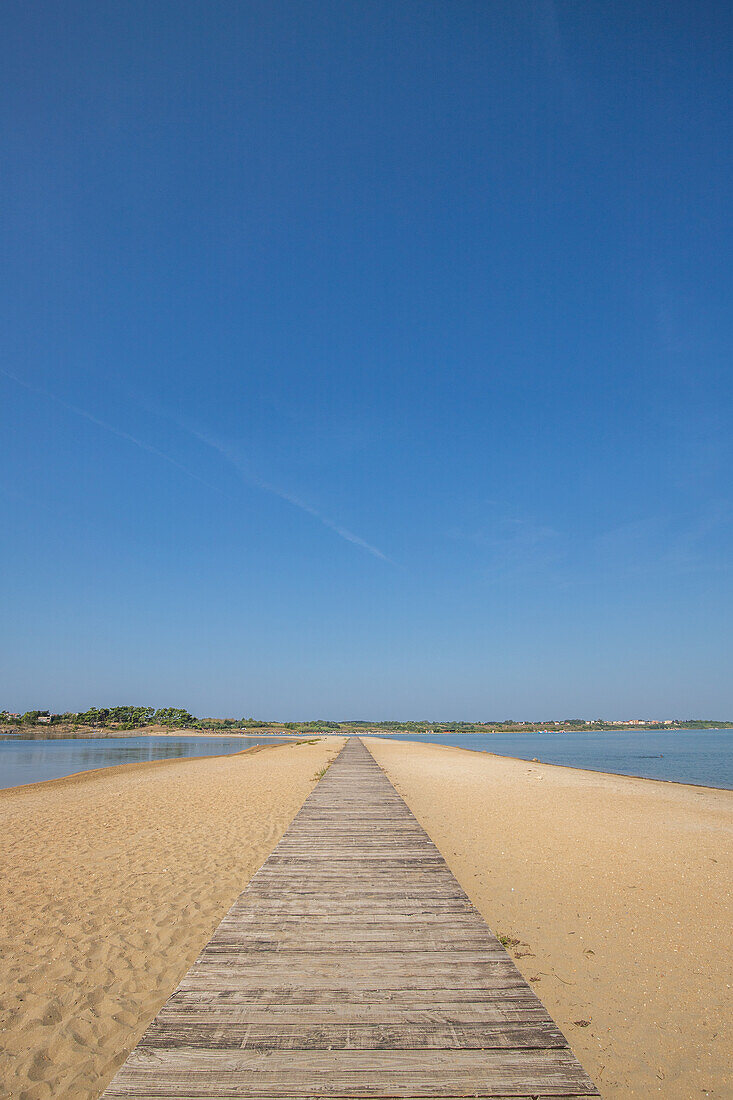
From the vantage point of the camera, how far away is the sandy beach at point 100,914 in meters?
4.64

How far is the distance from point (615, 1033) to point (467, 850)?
263 inches

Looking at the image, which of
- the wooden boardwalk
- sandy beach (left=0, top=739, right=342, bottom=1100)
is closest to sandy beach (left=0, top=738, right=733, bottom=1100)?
sandy beach (left=0, top=739, right=342, bottom=1100)

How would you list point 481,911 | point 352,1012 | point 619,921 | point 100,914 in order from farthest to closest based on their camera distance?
1. point 481,911
2. point 100,914
3. point 619,921
4. point 352,1012

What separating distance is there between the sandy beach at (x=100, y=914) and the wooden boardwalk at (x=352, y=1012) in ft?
4.28

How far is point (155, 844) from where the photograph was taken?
11898 mm

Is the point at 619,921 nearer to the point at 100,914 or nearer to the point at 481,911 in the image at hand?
the point at 481,911

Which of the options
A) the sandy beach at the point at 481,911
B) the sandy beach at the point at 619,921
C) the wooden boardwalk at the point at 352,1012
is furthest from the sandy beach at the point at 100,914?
the sandy beach at the point at 619,921

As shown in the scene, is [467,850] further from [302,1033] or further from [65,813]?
[65,813]

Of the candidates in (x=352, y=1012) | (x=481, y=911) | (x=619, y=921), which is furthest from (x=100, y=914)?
(x=619, y=921)

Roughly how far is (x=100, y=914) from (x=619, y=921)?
24.4 feet

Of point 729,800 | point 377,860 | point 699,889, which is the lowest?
point 729,800

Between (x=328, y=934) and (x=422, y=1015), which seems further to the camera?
(x=328, y=934)

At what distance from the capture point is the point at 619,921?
297 inches

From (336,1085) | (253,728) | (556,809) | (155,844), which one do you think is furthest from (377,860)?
(253,728)
